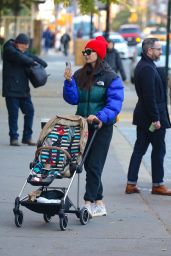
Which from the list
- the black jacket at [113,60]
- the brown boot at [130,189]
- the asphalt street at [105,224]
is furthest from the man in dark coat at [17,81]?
the black jacket at [113,60]

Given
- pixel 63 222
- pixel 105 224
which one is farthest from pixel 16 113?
pixel 63 222

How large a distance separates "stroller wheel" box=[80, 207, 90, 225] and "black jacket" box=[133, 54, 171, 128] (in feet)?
6.31

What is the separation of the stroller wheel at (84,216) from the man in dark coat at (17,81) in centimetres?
576

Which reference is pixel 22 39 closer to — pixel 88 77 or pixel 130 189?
pixel 130 189

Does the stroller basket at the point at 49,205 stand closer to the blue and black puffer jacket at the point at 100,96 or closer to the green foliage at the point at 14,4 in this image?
the blue and black puffer jacket at the point at 100,96

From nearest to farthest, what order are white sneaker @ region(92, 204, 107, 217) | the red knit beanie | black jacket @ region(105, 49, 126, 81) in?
the red knit beanie, white sneaker @ region(92, 204, 107, 217), black jacket @ region(105, 49, 126, 81)

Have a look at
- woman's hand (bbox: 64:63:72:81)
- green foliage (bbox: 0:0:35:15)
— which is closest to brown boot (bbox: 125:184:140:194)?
woman's hand (bbox: 64:63:72:81)

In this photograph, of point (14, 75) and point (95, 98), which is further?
point (14, 75)

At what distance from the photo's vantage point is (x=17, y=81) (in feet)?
49.3

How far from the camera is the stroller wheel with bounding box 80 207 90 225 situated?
9.22 metres

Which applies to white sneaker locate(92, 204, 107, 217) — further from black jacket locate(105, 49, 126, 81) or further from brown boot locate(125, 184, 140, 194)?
black jacket locate(105, 49, 126, 81)

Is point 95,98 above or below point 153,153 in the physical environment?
above

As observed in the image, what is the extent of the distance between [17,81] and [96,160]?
5.76 m

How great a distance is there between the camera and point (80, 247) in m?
8.32
